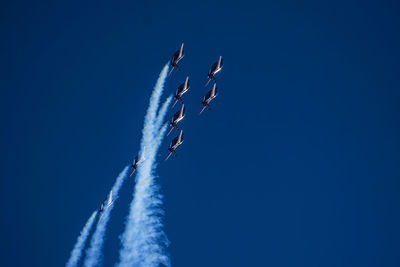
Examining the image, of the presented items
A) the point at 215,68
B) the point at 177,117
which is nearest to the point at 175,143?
the point at 177,117

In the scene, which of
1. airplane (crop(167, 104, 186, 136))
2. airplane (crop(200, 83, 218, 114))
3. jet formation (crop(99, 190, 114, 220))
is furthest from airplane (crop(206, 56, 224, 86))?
jet formation (crop(99, 190, 114, 220))

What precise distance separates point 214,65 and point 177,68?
491 cm

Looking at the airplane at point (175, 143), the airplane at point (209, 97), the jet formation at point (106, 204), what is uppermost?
the airplane at point (209, 97)

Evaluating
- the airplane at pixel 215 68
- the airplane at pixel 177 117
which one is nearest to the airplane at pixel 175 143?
the airplane at pixel 177 117

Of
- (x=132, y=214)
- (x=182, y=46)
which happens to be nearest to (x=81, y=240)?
(x=132, y=214)

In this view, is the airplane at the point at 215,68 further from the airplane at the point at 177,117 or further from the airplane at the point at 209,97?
the airplane at the point at 177,117

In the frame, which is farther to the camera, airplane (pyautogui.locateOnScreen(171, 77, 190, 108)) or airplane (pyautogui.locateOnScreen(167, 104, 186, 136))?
airplane (pyautogui.locateOnScreen(167, 104, 186, 136))

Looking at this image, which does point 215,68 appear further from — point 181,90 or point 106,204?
point 106,204

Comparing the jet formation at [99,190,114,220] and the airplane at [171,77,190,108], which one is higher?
the airplane at [171,77,190,108]

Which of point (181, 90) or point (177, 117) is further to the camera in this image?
point (177, 117)

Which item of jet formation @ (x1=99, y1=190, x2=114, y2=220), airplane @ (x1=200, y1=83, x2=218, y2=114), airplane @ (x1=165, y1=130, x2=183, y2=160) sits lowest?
jet formation @ (x1=99, y1=190, x2=114, y2=220)

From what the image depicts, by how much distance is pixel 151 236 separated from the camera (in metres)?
48.7

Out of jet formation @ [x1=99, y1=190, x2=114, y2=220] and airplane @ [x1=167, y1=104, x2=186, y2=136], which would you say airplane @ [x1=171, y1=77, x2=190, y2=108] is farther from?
jet formation @ [x1=99, y1=190, x2=114, y2=220]

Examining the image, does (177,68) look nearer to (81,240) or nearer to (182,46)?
(182,46)
